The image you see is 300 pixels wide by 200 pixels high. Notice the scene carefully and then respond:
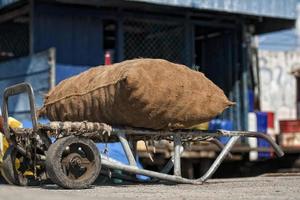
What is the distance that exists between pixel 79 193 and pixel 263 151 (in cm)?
930

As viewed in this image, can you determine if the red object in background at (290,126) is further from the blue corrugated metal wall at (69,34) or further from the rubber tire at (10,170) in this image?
the rubber tire at (10,170)

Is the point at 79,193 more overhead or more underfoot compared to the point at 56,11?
more underfoot

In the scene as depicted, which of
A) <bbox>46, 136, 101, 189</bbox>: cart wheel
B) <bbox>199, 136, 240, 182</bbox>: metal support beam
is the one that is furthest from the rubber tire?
Result: <bbox>199, 136, 240, 182</bbox>: metal support beam

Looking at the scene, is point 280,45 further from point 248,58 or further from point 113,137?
point 113,137

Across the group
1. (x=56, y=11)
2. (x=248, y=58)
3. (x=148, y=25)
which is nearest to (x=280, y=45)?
(x=248, y=58)

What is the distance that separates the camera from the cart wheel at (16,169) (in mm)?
6969

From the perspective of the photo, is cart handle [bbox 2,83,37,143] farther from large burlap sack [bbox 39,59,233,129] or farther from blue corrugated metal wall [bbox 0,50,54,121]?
blue corrugated metal wall [bbox 0,50,54,121]

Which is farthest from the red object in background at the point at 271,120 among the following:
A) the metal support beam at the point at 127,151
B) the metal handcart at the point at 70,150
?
the metal support beam at the point at 127,151

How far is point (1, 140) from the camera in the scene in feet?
26.2

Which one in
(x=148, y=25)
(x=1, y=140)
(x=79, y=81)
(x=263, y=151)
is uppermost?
(x=148, y=25)

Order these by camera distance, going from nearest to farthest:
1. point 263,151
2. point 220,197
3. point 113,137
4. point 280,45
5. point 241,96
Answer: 1. point 220,197
2. point 113,137
3. point 263,151
4. point 241,96
5. point 280,45

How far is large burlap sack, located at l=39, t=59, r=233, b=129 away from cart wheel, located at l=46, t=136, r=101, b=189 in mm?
523

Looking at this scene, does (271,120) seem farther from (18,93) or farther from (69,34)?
(18,93)

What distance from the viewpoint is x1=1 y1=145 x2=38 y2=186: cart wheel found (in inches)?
274
